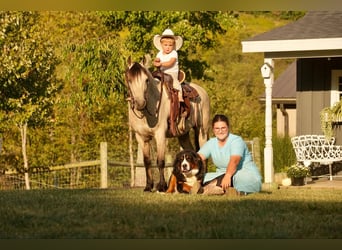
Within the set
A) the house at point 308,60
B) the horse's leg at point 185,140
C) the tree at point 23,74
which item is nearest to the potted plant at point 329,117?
the house at point 308,60

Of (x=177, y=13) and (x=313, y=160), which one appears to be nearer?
(x=313, y=160)

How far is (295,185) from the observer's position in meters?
18.5

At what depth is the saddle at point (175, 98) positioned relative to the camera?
14758 mm

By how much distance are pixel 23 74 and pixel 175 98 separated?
1230cm

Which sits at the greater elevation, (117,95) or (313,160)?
(117,95)

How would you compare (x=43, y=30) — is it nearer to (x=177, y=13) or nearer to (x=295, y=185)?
(x=177, y=13)

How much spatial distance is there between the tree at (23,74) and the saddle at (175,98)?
10.8m

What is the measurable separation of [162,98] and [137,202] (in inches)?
113

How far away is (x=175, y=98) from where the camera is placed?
1488 centimetres

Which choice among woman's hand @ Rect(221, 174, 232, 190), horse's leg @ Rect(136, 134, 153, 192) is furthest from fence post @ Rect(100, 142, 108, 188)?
woman's hand @ Rect(221, 174, 232, 190)

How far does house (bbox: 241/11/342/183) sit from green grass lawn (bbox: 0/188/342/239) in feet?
19.8

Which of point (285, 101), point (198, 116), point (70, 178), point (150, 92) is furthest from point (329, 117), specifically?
point (285, 101)

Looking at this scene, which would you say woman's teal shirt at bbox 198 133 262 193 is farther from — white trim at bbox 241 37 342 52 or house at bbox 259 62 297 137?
house at bbox 259 62 297 137

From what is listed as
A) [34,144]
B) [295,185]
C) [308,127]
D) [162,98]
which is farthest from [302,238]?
Result: [34,144]
